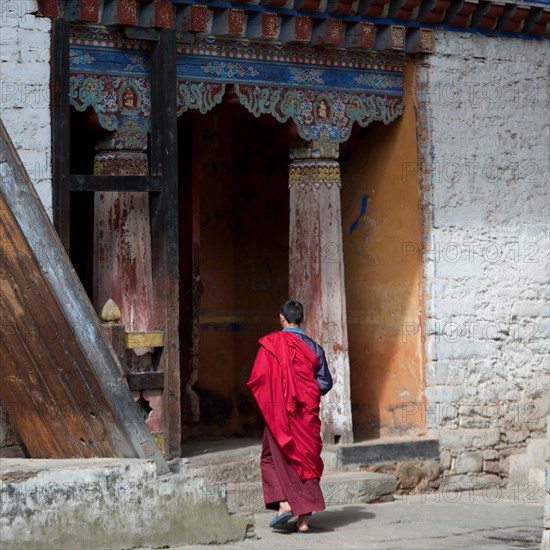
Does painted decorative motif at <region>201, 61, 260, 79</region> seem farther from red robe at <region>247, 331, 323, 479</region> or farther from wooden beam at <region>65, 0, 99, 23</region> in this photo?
red robe at <region>247, 331, 323, 479</region>

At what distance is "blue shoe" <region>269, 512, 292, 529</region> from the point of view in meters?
8.50

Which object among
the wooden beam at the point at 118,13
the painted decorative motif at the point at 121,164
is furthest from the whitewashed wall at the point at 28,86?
the painted decorative motif at the point at 121,164

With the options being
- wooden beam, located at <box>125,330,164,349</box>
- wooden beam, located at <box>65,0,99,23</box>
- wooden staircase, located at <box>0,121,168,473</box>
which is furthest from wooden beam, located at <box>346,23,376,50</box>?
wooden staircase, located at <box>0,121,168,473</box>

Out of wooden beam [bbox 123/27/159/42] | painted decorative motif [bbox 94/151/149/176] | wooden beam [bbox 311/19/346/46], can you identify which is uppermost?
wooden beam [bbox 311/19/346/46]

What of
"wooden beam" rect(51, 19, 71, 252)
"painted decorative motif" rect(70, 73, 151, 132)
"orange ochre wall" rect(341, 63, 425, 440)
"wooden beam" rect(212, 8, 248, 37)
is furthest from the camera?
"orange ochre wall" rect(341, 63, 425, 440)

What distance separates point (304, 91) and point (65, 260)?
3.07 meters

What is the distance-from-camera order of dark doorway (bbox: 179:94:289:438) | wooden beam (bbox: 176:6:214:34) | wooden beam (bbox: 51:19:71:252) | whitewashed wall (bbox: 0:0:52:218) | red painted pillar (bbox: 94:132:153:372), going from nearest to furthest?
whitewashed wall (bbox: 0:0:52:218) < wooden beam (bbox: 51:19:71:252) < red painted pillar (bbox: 94:132:153:372) < wooden beam (bbox: 176:6:214:34) < dark doorway (bbox: 179:94:289:438)

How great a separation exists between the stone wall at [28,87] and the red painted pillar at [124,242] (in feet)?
1.91

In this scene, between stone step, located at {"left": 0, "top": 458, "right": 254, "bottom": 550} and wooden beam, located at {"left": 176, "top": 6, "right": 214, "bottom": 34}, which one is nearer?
Result: stone step, located at {"left": 0, "top": 458, "right": 254, "bottom": 550}

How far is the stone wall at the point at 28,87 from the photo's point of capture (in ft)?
29.6

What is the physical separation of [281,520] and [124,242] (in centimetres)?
221

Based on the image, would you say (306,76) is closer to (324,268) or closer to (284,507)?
(324,268)

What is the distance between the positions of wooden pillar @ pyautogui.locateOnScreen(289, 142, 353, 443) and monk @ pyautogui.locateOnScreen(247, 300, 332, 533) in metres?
1.82

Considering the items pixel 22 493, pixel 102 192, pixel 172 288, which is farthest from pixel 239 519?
pixel 102 192
